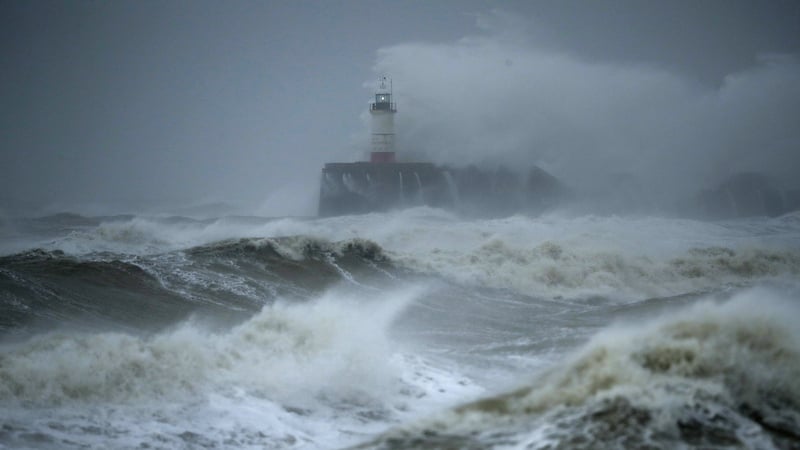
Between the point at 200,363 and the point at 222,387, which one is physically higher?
the point at 200,363

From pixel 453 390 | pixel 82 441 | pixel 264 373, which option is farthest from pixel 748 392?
pixel 82 441

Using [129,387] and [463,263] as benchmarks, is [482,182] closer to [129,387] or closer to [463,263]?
[463,263]

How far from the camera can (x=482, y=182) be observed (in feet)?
123

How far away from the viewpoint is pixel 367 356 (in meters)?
7.80

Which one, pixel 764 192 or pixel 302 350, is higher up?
pixel 764 192

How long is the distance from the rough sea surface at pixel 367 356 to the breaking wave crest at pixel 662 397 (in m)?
0.02

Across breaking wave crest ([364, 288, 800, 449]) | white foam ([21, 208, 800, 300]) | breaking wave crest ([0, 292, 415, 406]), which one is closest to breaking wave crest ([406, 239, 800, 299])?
white foam ([21, 208, 800, 300])

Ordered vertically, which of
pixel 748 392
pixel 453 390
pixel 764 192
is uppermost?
pixel 764 192

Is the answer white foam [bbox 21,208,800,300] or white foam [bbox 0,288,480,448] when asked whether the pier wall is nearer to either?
white foam [bbox 21,208,800,300]

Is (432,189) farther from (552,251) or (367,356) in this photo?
(367,356)

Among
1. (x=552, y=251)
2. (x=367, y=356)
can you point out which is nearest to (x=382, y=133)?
(x=552, y=251)

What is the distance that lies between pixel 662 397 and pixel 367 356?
139 inches

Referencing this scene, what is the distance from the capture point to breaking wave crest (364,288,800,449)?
4719mm

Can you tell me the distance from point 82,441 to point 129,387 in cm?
105
